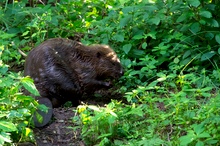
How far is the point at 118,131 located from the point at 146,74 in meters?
1.40

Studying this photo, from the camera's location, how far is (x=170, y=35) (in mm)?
5703

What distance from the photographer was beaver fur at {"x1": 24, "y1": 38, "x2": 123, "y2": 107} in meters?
5.12

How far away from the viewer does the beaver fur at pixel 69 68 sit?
5.12 metres

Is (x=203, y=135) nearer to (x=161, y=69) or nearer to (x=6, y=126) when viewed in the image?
(x=6, y=126)

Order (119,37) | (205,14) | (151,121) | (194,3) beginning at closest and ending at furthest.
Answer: (151,121) < (194,3) < (205,14) < (119,37)

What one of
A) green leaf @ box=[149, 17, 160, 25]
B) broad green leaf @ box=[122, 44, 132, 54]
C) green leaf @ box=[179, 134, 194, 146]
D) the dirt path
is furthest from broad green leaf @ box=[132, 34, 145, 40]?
green leaf @ box=[179, 134, 194, 146]

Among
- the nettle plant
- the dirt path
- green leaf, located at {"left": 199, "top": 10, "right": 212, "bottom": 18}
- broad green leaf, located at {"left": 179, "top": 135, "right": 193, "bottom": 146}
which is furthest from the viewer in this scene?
green leaf, located at {"left": 199, "top": 10, "right": 212, "bottom": 18}

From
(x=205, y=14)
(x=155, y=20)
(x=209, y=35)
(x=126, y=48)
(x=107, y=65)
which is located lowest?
(x=107, y=65)

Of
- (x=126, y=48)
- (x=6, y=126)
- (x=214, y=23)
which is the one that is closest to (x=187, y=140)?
(x=6, y=126)

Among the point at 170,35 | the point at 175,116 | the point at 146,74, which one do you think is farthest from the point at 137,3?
the point at 175,116

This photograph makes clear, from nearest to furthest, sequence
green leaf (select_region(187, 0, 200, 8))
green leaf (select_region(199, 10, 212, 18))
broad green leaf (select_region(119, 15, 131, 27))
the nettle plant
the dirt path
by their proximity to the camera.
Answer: the nettle plant < the dirt path < green leaf (select_region(187, 0, 200, 8)) < green leaf (select_region(199, 10, 212, 18)) < broad green leaf (select_region(119, 15, 131, 27))

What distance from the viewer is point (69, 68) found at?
5312mm

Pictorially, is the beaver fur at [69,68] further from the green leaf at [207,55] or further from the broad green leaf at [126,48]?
the green leaf at [207,55]

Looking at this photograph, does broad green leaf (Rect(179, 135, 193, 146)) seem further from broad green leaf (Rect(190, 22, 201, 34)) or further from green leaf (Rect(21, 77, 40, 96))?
broad green leaf (Rect(190, 22, 201, 34))
